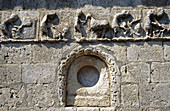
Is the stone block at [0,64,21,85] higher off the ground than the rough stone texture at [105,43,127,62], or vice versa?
the rough stone texture at [105,43,127,62]

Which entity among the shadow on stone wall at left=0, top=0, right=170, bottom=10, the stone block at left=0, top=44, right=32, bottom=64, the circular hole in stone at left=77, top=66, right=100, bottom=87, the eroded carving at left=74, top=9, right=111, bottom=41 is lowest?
the circular hole in stone at left=77, top=66, right=100, bottom=87

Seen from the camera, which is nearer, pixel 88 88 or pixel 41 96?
pixel 41 96

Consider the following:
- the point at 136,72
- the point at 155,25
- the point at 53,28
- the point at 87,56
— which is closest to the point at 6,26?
the point at 53,28

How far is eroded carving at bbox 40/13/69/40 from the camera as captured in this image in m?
3.97

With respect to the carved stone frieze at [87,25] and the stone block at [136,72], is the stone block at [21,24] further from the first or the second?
the stone block at [136,72]

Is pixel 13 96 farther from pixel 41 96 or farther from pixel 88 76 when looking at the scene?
pixel 88 76

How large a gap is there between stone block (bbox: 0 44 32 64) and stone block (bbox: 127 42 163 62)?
1.99 m

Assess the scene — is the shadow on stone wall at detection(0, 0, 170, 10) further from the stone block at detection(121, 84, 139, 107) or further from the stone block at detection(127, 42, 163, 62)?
the stone block at detection(121, 84, 139, 107)

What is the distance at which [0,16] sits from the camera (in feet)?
13.5

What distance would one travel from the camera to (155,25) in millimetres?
3939

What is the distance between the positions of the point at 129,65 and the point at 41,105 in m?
1.85

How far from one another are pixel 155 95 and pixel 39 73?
224 cm

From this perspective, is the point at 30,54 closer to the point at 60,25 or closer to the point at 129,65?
the point at 60,25

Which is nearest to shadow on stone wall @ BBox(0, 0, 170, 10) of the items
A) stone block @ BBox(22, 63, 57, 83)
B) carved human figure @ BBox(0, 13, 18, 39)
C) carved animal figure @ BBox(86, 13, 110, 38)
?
carved human figure @ BBox(0, 13, 18, 39)
